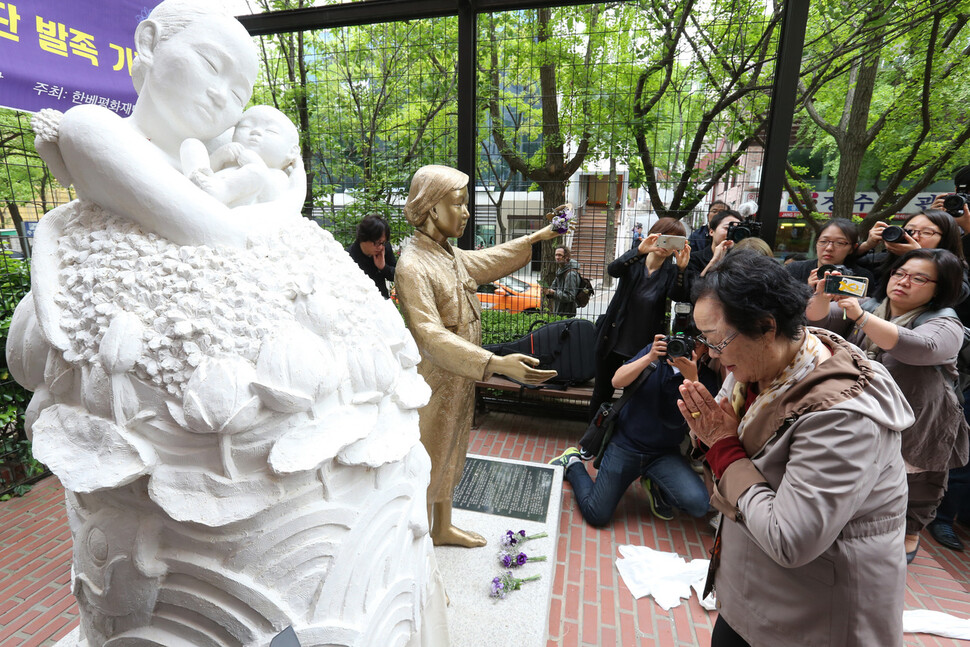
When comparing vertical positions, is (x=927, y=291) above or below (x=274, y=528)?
above

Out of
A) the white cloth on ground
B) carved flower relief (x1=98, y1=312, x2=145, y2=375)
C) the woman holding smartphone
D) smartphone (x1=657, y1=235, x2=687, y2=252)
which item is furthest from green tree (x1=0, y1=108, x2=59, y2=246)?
the white cloth on ground

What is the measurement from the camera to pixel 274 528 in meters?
1.02

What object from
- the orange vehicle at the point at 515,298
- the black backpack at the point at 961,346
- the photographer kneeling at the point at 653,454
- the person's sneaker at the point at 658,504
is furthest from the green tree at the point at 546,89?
the black backpack at the point at 961,346

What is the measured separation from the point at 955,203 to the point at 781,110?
4.02ft

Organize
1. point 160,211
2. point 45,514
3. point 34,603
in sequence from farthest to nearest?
1. point 45,514
2. point 34,603
3. point 160,211

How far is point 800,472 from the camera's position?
3.94 ft

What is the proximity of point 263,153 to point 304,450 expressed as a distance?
2.77ft

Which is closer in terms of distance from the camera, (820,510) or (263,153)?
(820,510)

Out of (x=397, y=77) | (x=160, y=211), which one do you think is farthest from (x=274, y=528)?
(x=397, y=77)

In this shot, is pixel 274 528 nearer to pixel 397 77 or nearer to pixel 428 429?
pixel 428 429

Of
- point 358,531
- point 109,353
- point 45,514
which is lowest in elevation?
point 45,514

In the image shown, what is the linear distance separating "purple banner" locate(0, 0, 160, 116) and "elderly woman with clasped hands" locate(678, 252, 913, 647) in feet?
11.7

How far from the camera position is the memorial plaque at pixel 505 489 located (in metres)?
2.90

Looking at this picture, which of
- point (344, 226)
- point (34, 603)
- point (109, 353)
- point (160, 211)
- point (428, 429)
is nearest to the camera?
point (109, 353)
